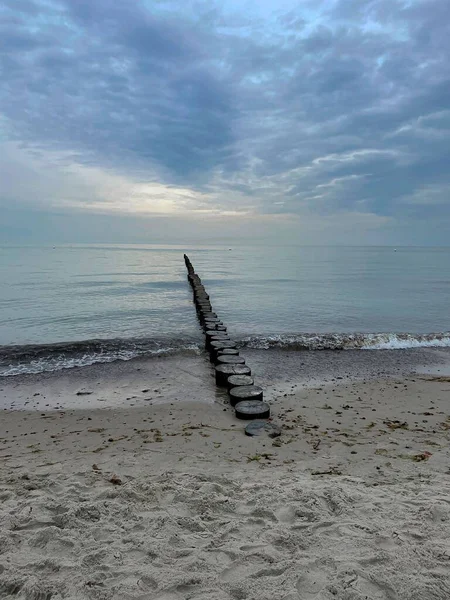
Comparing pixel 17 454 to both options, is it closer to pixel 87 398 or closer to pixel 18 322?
pixel 87 398

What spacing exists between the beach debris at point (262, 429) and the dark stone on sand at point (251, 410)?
30cm

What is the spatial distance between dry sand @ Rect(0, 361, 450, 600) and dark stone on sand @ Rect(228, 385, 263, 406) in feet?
1.86

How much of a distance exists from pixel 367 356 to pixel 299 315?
628 centimetres

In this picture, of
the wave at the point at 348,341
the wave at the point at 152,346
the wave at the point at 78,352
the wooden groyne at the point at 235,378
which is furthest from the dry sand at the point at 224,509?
the wave at the point at 348,341

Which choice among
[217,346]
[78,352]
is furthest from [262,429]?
[78,352]

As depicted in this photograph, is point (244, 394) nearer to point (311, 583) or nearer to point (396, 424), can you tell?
point (396, 424)

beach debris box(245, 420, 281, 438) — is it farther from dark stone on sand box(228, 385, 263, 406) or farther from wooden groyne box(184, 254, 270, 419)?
dark stone on sand box(228, 385, 263, 406)

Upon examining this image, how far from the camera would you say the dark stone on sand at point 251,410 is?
21.4ft

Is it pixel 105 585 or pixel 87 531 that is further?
pixel 87 531

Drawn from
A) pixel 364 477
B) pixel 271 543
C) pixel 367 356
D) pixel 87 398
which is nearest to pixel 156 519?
pixel 271 543

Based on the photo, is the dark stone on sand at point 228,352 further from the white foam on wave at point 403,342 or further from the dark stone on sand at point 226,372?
the white foam on wave at point 403,342

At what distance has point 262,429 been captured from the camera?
597 cm

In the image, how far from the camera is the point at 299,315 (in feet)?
58.6

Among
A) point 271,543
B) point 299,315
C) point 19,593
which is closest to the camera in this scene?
point 19,593
